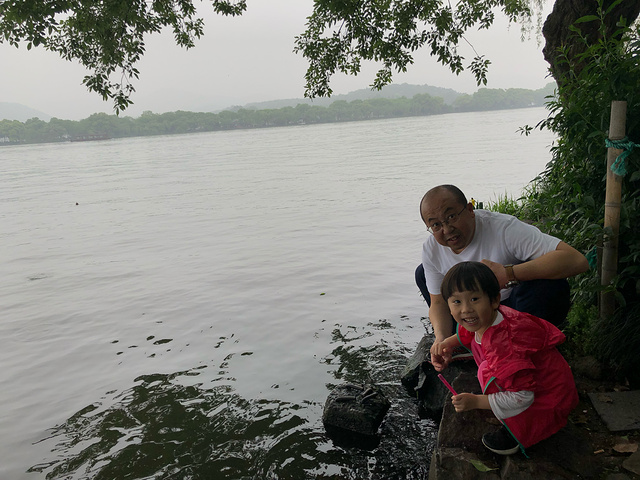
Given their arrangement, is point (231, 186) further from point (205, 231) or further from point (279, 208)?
point (205, 231)

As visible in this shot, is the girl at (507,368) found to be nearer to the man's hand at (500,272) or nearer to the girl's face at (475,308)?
the girl's face at (475,308)

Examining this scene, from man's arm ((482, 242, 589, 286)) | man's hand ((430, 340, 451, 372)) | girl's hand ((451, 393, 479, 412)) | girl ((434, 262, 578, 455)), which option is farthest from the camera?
man's hand ((430, 340, 451, 372))

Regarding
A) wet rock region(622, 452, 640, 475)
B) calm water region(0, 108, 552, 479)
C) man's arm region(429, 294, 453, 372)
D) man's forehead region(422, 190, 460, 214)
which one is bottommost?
calm water region(0, 108, 552, 479)

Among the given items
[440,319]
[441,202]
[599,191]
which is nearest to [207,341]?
[440,319]

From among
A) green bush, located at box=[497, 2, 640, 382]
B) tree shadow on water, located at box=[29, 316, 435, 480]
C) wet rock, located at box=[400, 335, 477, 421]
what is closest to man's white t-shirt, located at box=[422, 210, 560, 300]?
green bush, located at box=[497, 2, 640, 382]

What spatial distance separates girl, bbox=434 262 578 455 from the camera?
2932mm

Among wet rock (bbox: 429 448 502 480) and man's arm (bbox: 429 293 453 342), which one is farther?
man's arm (bbox: 429 293 453 342)

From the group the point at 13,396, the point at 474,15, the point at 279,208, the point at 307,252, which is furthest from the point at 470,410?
the point at 279,208

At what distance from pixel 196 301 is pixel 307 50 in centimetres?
453

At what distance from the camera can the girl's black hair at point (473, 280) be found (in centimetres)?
299

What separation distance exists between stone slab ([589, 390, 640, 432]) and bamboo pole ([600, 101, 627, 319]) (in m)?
0.63

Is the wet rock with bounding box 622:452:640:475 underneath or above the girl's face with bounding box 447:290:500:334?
underneath

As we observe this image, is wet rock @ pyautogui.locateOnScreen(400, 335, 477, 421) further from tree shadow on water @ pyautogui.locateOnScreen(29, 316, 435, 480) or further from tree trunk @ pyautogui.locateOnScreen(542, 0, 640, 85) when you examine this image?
tree trunk @ pyautogui.locateOnScreen(542, 0, 640, 85)

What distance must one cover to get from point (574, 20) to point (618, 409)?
4983 millimetres
